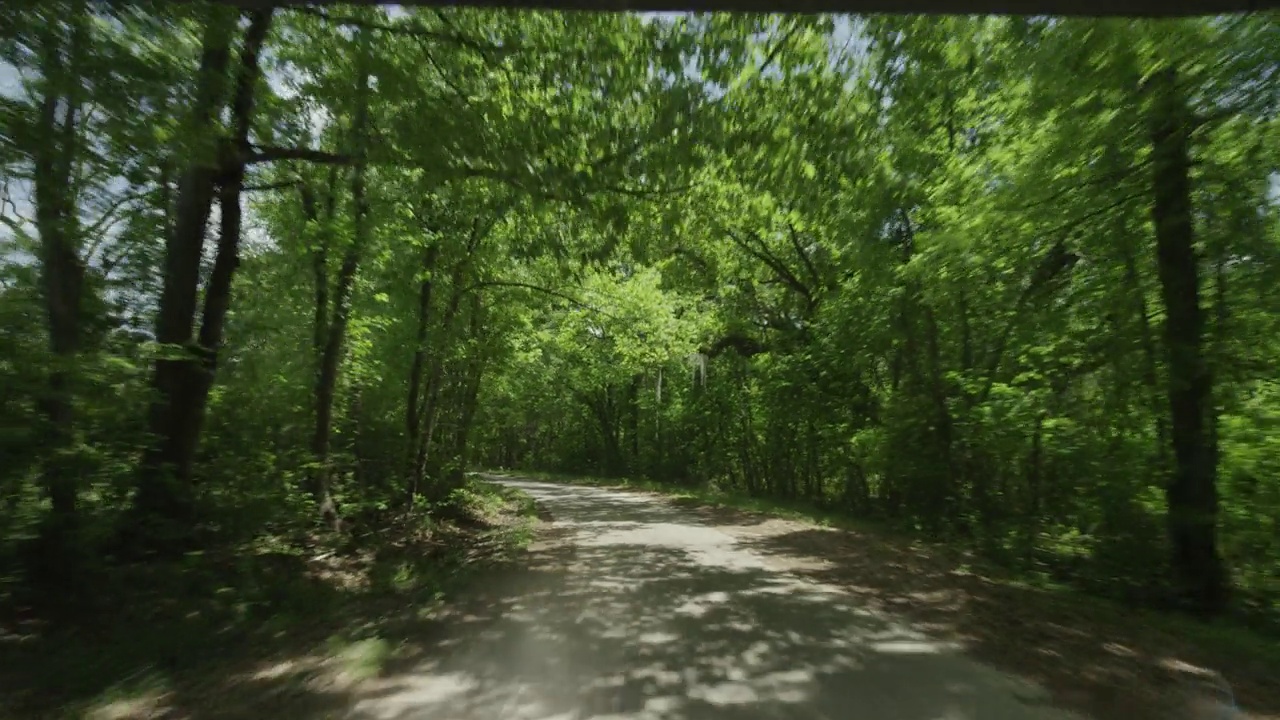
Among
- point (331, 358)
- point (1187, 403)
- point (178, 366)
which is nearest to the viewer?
point (1187, 403)

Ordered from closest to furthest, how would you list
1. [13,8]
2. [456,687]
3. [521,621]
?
1. [13,8]
2. [456,687]
3. [521,621]

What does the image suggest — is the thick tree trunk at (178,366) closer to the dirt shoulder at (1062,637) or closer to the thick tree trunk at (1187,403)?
the dirt shoulder at (1062,637)

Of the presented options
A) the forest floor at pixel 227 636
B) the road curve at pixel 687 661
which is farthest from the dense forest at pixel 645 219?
the road curve at pixel 687 661

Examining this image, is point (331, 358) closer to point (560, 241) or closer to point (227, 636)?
point (560, 241)

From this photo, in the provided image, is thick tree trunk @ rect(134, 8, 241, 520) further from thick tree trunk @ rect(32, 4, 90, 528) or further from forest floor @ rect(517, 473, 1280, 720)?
forest floor @ rect(517, 473, 1280, 720)

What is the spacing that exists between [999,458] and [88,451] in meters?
12.5

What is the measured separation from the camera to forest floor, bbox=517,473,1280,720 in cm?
482

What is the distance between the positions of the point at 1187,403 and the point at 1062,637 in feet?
11.4

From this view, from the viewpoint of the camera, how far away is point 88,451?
19.9 feet

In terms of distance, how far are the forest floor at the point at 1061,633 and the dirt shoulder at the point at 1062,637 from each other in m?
0.01

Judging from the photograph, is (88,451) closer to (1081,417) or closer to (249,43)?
(249,43)

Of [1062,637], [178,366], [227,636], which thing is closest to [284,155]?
[178,366]

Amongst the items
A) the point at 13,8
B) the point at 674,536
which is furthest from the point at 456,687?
the point at 674,536

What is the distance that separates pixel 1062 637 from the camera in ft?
20.1
